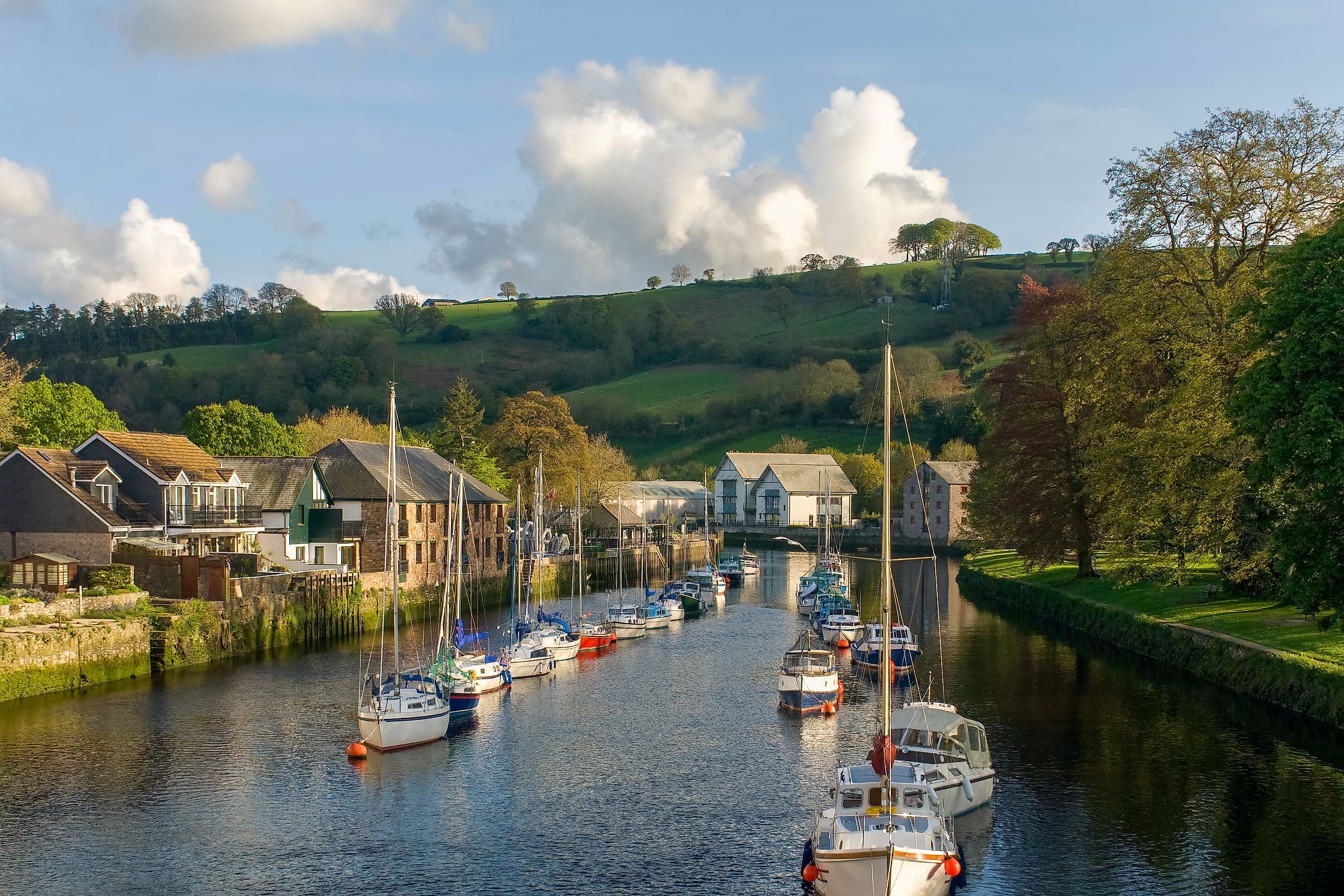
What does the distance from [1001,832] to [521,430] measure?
85089 millimetres

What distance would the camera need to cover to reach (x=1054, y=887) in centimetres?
2667

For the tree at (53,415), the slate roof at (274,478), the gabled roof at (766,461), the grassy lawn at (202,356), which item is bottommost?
the slate roof at (274,478)

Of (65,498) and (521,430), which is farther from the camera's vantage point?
(521,430)

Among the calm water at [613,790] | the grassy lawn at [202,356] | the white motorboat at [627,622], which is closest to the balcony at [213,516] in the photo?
the calm water at [613,790]

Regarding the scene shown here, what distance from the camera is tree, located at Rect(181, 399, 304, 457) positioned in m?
92.0

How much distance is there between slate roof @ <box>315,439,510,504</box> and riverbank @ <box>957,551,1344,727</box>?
3944cm

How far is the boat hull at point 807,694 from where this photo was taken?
46.2m

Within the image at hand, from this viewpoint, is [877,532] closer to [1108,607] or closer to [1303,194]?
[1108,607]

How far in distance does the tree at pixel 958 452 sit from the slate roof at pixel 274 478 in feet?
324

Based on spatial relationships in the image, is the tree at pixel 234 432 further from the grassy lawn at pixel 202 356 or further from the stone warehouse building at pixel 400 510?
the grassy lawn at pixel 202 356

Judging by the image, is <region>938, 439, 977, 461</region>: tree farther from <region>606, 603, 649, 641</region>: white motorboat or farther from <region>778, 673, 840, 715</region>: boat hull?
<region>778, 673, 840, 715</region>: boat hull

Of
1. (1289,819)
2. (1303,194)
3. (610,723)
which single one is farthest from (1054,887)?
(1303,194)

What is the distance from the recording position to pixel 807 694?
46406 mm

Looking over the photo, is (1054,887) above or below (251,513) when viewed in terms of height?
below
